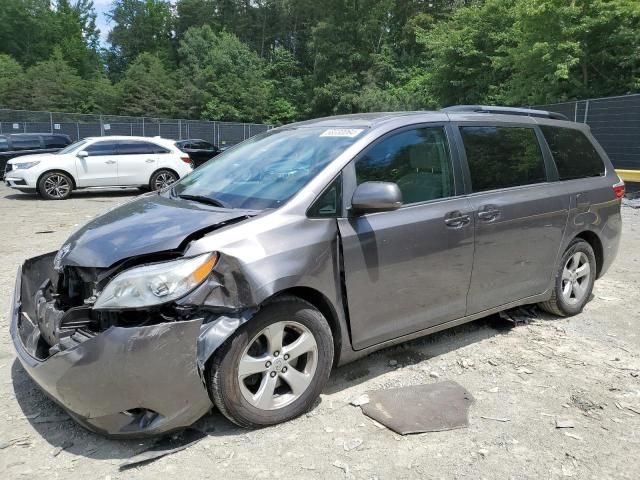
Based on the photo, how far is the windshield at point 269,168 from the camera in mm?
3342

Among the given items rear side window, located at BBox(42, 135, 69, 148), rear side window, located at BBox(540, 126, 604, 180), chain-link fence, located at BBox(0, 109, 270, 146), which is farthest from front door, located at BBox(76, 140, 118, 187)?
chain-link fence, located at BBox(0, 109, 270, 146)

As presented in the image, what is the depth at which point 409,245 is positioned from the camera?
3.47m

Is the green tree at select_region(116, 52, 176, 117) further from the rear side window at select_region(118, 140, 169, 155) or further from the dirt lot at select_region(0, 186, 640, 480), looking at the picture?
the dirt lot at select_region(0, 186, 640, 480)

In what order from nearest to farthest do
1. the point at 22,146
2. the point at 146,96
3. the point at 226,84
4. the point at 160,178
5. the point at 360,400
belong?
the point at 360,400 < the point at 160,178 < the point at 22,146 < the point at 146,96 < the point at 226,84

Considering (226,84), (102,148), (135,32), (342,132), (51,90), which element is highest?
(135,32)

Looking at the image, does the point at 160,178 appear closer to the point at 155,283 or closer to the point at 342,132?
the point at 342,132

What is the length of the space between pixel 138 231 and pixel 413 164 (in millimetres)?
1795

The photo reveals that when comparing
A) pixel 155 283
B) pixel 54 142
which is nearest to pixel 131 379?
pixel 155 283

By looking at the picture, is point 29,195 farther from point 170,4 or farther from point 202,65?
point 170,4

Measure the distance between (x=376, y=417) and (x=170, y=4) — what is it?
87.9m

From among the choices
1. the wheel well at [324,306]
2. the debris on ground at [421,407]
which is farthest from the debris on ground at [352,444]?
the wheel well at [324,306]

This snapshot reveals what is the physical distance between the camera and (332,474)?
2660 millimetres

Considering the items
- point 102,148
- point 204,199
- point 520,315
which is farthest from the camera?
point 102,148

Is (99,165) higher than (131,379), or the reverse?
(99,165)
